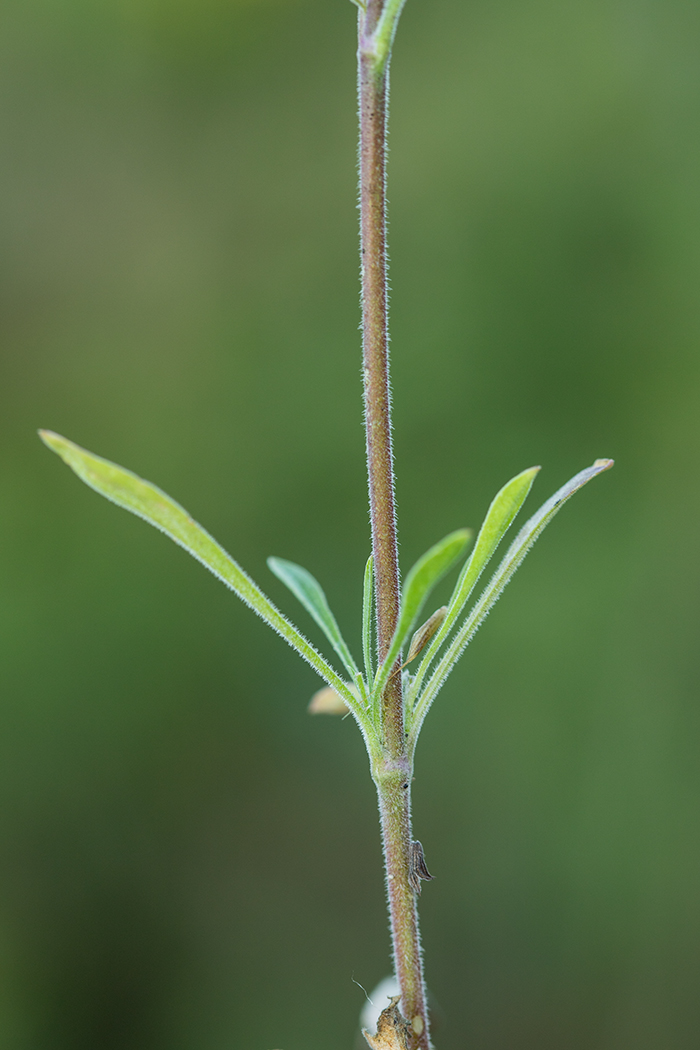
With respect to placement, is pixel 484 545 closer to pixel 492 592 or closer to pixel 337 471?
pixel 492 592

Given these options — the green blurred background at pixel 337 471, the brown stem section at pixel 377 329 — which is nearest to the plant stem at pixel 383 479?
the brown stem section at pixel 377 329

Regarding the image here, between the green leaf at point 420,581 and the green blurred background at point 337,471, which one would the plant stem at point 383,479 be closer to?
the green leaf at point 420,581

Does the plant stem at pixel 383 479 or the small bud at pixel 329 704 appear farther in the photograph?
the small bud at pixel 329 704

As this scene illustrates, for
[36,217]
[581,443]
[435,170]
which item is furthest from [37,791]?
[435,170]

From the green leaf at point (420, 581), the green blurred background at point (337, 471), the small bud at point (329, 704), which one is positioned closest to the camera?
the green leaf at point (420, 581)

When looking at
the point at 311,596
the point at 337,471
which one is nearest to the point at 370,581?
the point at 311,596

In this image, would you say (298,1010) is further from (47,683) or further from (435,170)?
(435,170)

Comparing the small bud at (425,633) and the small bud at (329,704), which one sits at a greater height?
the small bud at (425,633)
